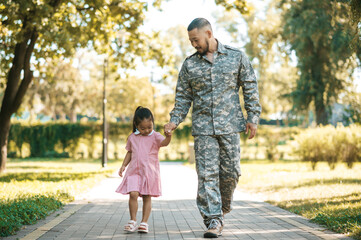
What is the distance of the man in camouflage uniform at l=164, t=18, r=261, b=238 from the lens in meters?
5.70

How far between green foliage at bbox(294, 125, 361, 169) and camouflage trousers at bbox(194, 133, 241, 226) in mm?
14257

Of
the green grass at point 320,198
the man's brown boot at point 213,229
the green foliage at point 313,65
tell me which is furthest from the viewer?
the green foliage at point 313,65

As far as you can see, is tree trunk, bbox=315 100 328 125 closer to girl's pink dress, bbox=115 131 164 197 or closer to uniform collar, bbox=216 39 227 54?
girl's pink dress, bbox=115 131 164 197

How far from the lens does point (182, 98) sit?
20.0 feet

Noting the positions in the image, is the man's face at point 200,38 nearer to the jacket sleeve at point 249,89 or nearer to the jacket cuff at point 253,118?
the jacket sleeve at point 249,89

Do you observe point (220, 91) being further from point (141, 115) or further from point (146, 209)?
point (146, 209)

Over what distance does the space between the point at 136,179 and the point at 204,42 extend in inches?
74.3

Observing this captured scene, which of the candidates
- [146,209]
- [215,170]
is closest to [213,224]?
[215,170]

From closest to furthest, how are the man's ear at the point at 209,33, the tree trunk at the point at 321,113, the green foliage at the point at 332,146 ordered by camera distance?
the man's ear at the point at 209,33 → the green foliage at the point at 332,146 → the tree trunk at the point at 321,113

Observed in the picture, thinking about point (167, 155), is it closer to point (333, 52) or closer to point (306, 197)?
point (333, 52)

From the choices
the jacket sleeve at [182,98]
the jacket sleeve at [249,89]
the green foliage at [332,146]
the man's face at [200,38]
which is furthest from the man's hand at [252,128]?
the green foliage at [332,146]

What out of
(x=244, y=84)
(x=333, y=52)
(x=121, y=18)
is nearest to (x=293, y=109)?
(x=333, y=52)

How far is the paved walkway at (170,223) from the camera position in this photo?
19.6 feet

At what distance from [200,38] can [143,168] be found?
177cm
